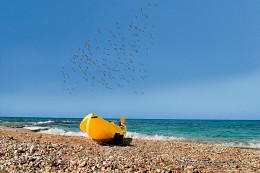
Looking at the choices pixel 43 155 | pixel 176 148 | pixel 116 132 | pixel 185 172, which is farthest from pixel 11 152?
pixel 176 148

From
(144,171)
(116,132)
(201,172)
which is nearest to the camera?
(144,171)

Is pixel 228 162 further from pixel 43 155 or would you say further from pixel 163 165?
pixel 43 155

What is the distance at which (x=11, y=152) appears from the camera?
10.5m

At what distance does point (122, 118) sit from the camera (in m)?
20.2

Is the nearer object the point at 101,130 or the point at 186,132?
the point at 101,130

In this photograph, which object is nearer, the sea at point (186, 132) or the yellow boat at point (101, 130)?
the yellow boat at point (101, 130)

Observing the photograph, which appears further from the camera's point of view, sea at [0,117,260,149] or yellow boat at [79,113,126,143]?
sea at [0,117,260,149]

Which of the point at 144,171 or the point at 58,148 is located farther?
the point at 58,148

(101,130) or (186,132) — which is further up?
(101,130)

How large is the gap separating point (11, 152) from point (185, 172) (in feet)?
18.9

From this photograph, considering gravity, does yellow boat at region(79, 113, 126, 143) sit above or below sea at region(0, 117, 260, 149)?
above

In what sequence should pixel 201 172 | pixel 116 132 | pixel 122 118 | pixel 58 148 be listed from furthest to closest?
pixel 122 118 < pixel 116 132 < pixel 58 148 < pixel 201 172

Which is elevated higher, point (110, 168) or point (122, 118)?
point (122, 118)

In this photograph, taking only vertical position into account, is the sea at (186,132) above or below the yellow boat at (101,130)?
below
